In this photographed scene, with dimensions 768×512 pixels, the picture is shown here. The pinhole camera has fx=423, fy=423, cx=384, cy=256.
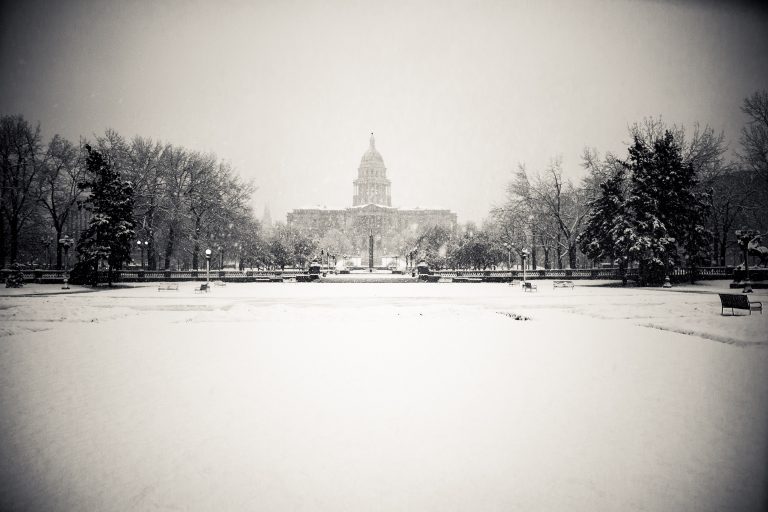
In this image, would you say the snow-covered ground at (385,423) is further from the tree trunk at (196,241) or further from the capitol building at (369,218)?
the capitol building at (369,218)

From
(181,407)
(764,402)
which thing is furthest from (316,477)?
(764,402)

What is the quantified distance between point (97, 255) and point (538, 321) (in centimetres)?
3139

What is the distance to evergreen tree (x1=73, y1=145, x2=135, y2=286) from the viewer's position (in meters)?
Answer: 31.0

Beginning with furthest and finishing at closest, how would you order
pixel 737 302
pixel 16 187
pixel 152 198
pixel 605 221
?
1. pixel 152 198
2. pixel 605 221
3. pixel 16 187
4. pixel 737 302

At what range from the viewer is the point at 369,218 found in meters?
128

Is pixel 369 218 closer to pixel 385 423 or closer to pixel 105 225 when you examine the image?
pixel 105 225

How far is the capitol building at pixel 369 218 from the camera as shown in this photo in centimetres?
11406

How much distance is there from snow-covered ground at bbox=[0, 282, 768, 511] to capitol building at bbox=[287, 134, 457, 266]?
9721 centimetres

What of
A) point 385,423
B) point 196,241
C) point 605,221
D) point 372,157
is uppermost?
point 372,157

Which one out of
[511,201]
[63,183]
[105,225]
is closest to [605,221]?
[511,201]

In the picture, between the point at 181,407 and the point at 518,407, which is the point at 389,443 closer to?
the point at 518,407

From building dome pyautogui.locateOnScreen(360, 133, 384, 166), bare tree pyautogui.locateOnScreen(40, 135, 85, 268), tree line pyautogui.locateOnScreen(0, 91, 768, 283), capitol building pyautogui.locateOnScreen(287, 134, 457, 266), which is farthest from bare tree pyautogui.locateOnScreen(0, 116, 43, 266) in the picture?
building dome pyautogui.locateOnScreen(360, 133, 384, 166)

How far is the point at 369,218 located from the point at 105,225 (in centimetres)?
9894

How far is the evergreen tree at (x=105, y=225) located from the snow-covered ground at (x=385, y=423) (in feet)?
80.1
